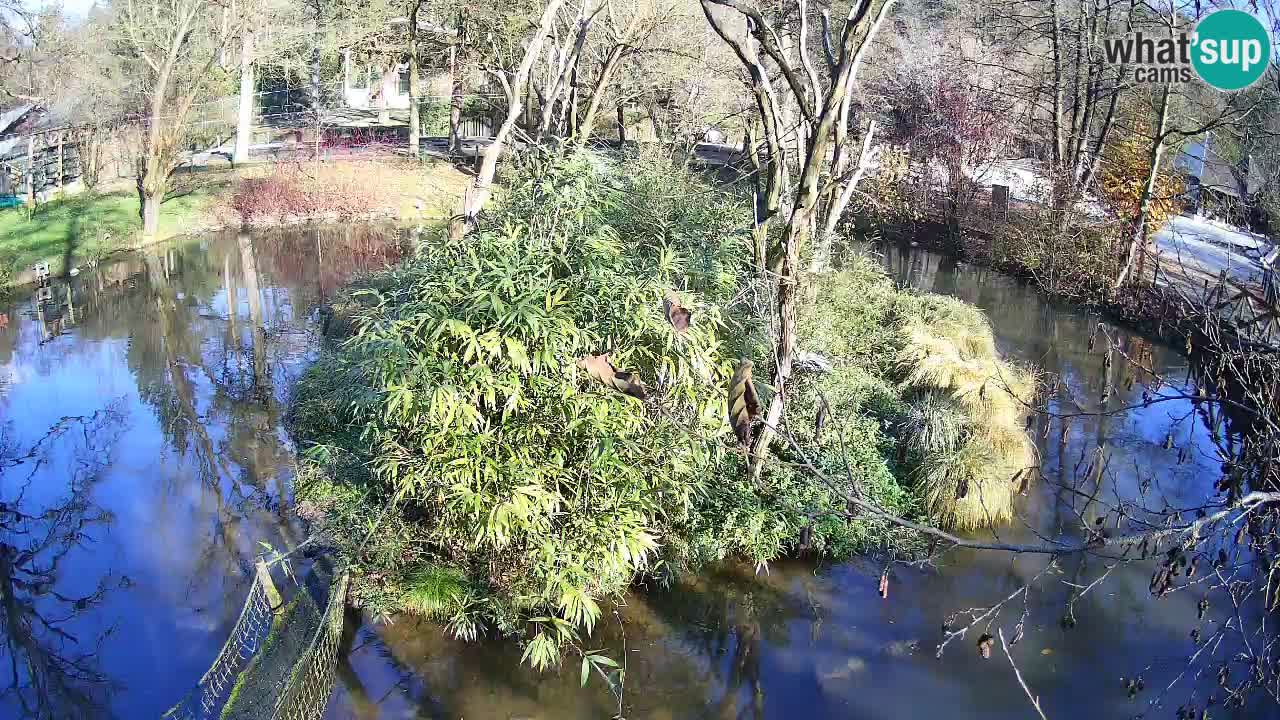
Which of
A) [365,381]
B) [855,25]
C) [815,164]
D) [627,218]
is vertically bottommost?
[365,381]

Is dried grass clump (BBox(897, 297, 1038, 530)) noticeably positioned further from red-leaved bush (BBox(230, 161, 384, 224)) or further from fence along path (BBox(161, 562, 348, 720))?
red-leaved bush (BBox(230, 161, 384, 224))

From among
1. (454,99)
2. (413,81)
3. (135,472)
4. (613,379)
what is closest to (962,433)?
(613,379)

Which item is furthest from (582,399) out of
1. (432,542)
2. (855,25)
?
(855,25)

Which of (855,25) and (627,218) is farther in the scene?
(627,218)

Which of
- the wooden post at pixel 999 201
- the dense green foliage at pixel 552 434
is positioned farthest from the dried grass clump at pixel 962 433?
the wooden post at pixel 999 201

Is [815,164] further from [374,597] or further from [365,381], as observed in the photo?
[374,597]
